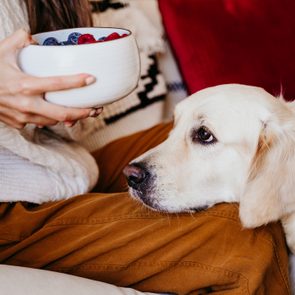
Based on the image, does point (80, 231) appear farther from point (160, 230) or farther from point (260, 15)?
point (260, 15)

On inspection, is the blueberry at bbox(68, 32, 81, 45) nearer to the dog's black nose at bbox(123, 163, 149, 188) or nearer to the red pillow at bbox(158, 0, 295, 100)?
the dog's black nose at bbox(123, 163, 149, 188)

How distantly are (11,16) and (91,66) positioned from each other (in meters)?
0.39

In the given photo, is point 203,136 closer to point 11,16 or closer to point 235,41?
point 11,16

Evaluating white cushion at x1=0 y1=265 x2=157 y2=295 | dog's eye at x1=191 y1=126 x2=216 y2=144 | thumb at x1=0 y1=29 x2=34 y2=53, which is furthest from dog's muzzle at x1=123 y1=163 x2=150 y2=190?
thumb at x1=0 y1=29 x2=34 y2=53

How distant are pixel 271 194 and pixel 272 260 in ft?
0.42

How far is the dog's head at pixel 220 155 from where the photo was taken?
1021 millimetres

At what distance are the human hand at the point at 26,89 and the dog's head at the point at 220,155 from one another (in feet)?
0.73

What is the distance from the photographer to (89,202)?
1035 mm

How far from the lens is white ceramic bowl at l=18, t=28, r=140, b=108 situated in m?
0.80

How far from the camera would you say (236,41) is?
5.21ft

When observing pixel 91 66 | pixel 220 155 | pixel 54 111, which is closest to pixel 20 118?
pixel 54 111

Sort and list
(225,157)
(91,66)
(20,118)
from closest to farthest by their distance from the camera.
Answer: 1. (91,66)
2. (20,118)
3. (225,157)

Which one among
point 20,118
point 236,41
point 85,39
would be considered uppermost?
point 85,39

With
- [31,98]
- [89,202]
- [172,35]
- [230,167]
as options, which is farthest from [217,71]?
[31,98]
